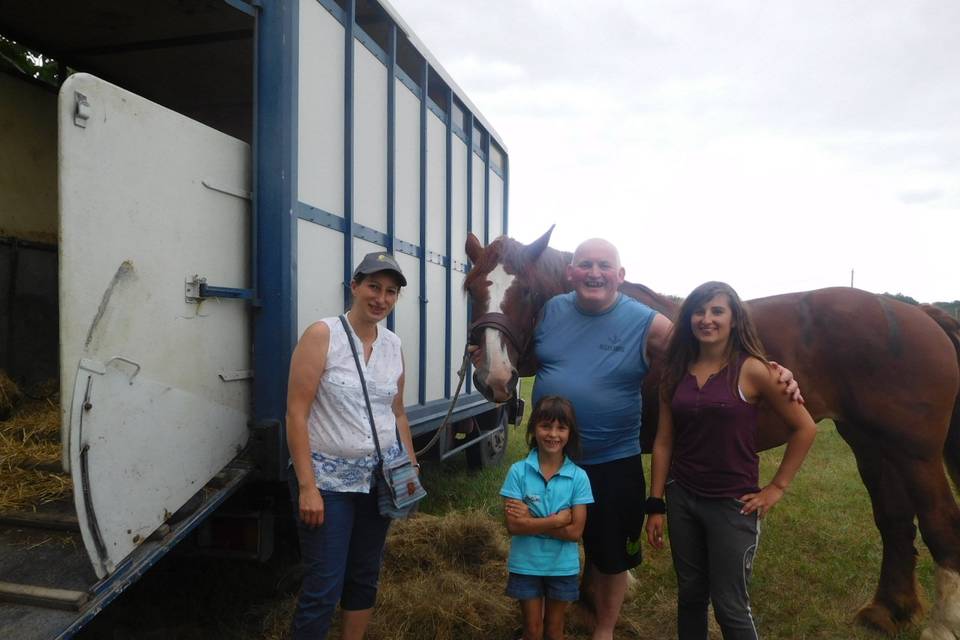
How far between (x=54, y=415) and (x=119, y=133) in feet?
6.11

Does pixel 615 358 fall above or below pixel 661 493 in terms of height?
above

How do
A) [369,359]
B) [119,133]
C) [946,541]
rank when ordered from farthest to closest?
1. [946,541]
2. [369,359]
3. [119,133]

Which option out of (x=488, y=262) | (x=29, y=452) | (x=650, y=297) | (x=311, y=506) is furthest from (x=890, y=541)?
(x=29, y=452)

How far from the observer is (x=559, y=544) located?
7.47 feet

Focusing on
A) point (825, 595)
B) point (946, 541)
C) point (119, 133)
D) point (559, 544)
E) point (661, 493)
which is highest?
point (119, 133)

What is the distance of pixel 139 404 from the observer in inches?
80.0

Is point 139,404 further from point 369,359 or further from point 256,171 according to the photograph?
point 256,171

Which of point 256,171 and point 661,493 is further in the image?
point 256,171

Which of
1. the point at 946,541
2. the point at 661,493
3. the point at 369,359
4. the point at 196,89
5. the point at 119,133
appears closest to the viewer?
the point at 119,133

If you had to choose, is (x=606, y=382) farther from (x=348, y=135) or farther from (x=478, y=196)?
(x=478, y=196)

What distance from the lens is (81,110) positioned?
5.95 ft

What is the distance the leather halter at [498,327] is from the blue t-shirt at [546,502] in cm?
59

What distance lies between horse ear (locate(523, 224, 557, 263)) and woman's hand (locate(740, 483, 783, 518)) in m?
1.40

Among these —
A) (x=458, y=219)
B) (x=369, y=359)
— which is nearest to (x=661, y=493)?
(x=369, y=359)
